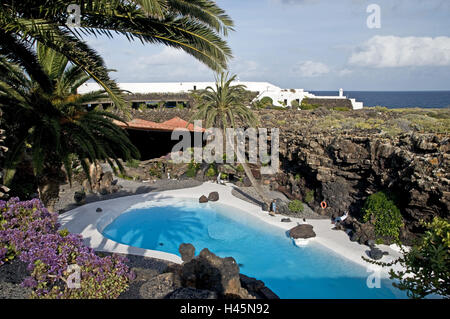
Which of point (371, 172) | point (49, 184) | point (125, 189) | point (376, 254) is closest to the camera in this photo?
point (49, 184)

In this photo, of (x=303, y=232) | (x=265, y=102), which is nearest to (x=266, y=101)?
(x=265, y=102)

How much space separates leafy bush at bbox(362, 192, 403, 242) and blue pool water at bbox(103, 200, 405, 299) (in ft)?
6.14

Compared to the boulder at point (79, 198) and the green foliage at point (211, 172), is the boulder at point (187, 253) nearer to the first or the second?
the boulder at point (79, 198)

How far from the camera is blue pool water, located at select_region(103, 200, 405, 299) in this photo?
8961 mm

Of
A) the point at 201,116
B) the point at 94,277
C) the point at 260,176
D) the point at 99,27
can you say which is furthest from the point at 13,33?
the point at 260,176

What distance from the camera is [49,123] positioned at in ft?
24.0

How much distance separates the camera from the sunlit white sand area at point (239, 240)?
9133 mm

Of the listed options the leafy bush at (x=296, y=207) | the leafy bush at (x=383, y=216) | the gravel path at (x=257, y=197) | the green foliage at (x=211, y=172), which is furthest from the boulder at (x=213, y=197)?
the leafy bush at (x=383, y=216)

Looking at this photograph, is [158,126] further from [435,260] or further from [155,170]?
[435,260]

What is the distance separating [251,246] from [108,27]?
8497mm

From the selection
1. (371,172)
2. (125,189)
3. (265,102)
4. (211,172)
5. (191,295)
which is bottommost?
(125,189)

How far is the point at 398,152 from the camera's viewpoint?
10992 mm

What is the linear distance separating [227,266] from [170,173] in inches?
548

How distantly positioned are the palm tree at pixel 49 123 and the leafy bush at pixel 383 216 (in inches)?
342
